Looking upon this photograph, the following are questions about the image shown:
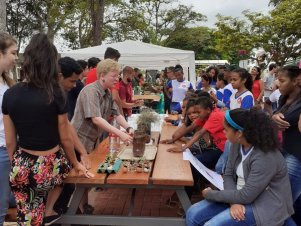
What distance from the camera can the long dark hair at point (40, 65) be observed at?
2.11m

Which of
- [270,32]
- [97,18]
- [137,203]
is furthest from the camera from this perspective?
[270,32]

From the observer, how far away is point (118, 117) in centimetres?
354

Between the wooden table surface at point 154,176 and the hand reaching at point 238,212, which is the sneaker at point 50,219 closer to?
the wooden table surface at point 154,176

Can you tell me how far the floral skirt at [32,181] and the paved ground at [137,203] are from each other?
156cm

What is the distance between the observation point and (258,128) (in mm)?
2303

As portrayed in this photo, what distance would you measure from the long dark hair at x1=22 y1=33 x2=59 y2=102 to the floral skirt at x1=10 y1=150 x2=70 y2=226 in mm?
402

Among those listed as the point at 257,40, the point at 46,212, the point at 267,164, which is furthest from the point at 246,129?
the point at 257,40

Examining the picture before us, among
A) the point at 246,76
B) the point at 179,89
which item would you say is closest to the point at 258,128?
the point at 246,76

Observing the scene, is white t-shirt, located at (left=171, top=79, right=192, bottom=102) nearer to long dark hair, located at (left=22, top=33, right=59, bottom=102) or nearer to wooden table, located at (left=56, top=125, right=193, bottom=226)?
wooden table, located at (left=56, top=125, right=193, bottom=226)

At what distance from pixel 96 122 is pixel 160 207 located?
4.73 feet

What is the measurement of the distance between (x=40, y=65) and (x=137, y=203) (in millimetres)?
2353

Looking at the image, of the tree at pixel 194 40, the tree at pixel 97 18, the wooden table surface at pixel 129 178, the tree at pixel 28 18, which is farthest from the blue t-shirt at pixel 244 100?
the tree at pixel 194 40

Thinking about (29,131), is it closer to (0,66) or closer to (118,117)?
(0,66)

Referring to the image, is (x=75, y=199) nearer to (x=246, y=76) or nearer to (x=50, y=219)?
(x=50, y=219)
